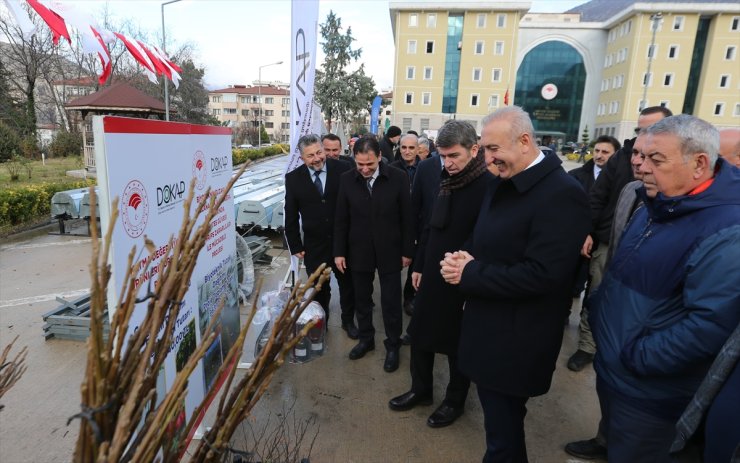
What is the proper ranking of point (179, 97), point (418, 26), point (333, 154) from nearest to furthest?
point (333, 154), point (179, 97), point (418, 26)

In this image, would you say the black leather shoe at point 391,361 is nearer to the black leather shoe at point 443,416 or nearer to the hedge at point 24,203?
the black leather shoe at point 443,416

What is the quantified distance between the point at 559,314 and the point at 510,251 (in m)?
0.40

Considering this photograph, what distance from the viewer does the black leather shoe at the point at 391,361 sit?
3.60m

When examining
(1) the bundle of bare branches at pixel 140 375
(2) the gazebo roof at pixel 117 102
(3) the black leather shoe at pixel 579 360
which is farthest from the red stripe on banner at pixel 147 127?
(2) the gazebo roof at pixel 117 102

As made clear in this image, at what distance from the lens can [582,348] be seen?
375cm

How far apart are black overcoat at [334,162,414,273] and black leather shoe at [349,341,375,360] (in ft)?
2.36

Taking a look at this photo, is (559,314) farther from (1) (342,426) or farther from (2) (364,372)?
(2) (364,372)

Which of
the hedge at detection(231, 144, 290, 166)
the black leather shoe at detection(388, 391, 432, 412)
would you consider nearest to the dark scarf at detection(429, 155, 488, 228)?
the black leather shoe at detection(388, 391, 432, 412)

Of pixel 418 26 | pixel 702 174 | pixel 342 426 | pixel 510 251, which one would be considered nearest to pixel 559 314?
pixel 510 251

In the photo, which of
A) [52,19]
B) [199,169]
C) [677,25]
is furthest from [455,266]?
[677,25]

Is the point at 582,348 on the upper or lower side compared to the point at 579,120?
lower

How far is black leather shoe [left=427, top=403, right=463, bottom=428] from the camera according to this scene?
9.42ft

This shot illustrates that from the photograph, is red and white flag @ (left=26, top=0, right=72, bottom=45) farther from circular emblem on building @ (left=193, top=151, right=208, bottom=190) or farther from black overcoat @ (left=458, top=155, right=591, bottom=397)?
black overcoat @ (left=458, top=155, right=591, bottom=397)

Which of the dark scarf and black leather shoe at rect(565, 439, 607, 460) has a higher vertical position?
the dark scarf
